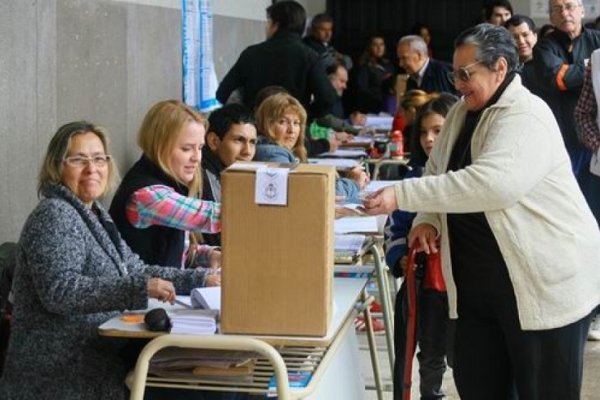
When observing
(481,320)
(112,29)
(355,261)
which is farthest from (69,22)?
(481,320)

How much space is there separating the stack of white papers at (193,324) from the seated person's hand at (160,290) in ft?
0.27

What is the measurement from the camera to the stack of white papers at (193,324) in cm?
311

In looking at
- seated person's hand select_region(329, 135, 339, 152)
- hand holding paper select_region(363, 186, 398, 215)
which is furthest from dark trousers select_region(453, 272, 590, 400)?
seated person's hand select_region(329, 135, 339, 152)

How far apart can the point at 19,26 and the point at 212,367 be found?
1.99 metres

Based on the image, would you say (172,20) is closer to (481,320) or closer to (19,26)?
(19,26)

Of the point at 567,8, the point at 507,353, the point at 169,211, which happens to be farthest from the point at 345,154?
the point at 507,353

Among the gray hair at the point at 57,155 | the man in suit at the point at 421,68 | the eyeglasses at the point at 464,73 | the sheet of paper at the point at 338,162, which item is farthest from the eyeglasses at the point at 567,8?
the gray hair at the point at 57,155

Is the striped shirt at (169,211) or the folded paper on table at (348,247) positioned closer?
the striped shirt at (169,211)

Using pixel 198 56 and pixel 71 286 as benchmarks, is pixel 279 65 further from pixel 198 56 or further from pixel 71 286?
pixel 71 286

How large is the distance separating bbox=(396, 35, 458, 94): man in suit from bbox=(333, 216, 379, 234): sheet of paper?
295cm

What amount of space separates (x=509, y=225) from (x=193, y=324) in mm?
932

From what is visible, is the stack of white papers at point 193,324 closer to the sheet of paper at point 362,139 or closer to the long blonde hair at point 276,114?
the long blonde hair at point 276,114

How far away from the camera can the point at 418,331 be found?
429 centimetres

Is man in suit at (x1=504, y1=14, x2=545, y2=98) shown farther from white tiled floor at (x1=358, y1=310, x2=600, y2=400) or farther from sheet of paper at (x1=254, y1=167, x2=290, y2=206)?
sheet of paper at (x1=254, y1=167, x2=290, y2=206)
